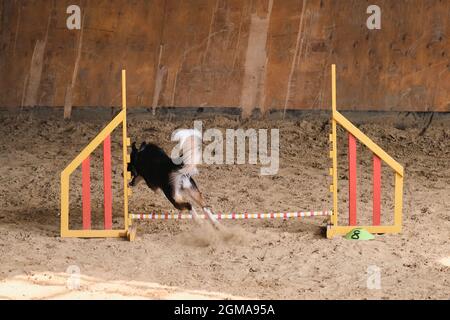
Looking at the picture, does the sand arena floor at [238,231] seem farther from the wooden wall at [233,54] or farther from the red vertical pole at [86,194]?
the wooden wall at [233,54]

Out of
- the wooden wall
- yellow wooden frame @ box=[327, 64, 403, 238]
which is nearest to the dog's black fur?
yellow wooden frame @ box=[327, 64, 403, 238]

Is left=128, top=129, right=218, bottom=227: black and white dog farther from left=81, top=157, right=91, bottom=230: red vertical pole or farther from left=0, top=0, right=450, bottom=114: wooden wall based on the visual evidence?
left=0, top=0, right=450, bottom=114: wooden wall

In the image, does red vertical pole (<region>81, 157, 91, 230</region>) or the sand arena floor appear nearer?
the sand arena floor

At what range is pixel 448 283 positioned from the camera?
468 centimetres

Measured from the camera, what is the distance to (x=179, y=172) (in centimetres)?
Result: 573

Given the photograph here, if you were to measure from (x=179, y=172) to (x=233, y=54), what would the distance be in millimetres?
3835

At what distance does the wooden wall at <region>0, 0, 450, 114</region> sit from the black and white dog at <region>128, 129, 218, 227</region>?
3.41 m

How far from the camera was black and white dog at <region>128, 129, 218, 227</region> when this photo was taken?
5.60 m

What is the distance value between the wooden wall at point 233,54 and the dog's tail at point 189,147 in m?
3.69

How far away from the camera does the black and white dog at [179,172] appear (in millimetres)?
5602

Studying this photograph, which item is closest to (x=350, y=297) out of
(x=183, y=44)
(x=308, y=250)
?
(x=308, y=250)

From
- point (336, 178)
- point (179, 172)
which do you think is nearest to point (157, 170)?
point (179, 172)

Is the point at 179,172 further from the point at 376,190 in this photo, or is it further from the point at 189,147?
the point at 376,190

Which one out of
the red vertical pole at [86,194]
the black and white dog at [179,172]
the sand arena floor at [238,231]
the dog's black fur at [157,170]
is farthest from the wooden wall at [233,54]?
the red vertical pole at [86,194]
